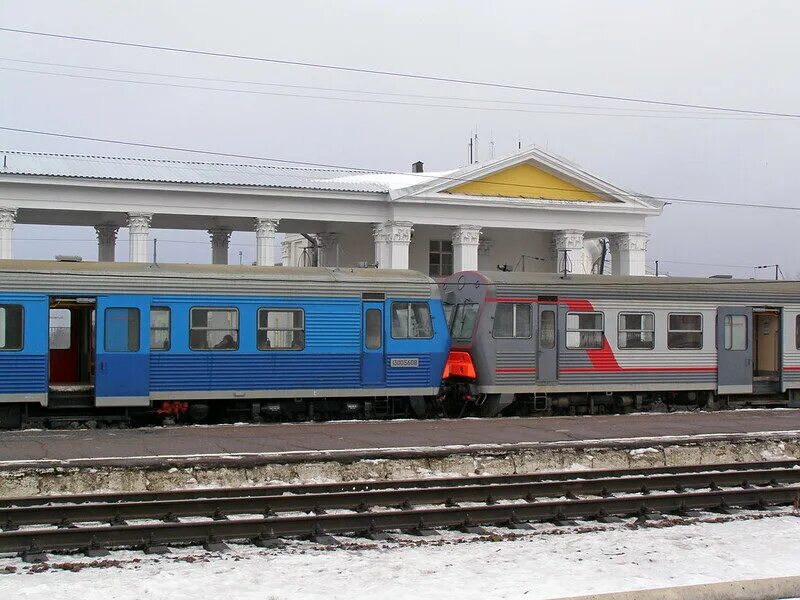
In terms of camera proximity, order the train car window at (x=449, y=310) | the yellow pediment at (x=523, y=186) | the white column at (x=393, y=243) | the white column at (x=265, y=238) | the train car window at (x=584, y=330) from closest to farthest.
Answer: the train car window at (x=584, y=330)
the train car window at (x=449, y=310)
the white column at (x=265, y=238)
the white column at (x=393, y=243)
the yellow pediment at (x=523, y=186)

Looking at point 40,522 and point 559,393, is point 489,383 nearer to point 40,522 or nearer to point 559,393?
point 559,393

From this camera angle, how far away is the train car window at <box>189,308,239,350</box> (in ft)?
61.5

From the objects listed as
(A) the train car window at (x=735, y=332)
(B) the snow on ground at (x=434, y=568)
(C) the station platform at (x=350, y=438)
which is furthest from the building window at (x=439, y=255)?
(B) the snow on ground at (x=434, y=568)

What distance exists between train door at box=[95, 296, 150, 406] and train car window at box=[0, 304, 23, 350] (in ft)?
4.41

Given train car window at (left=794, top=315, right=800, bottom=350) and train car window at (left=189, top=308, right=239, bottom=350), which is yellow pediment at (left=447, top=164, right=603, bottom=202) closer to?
train car window at (left=794, top=315, right=800, bottom=350)

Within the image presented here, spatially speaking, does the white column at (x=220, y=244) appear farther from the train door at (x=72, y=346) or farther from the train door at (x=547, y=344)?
the train door at (x=547, y=344)

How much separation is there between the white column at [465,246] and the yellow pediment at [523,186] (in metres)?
1.44

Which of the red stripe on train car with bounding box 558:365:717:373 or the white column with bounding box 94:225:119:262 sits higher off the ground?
the white column with bounding box 94:225:119:262

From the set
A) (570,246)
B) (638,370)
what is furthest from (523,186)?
(638,370)

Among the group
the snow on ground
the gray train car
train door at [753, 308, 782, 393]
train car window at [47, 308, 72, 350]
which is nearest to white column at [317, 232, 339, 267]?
the gray train car

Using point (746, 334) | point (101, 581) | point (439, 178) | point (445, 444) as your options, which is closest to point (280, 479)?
point (445, 444)

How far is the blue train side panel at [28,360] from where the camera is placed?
57.7 ft

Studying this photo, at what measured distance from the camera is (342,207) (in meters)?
38.8

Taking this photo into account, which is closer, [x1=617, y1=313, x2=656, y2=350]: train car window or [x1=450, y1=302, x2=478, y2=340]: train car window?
[x1=450, y1=302, x2=478, y2=340]: train car window
